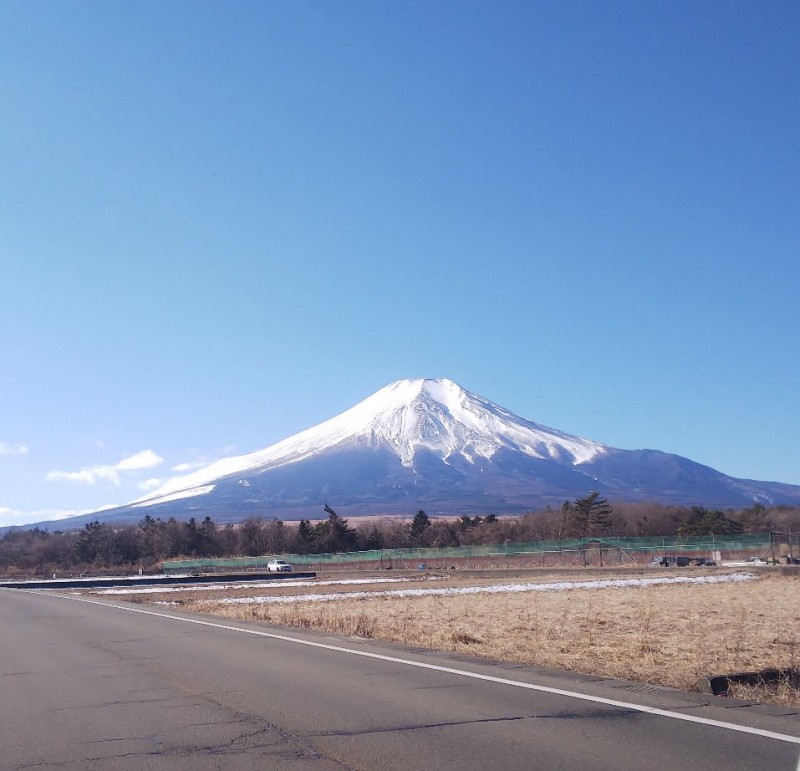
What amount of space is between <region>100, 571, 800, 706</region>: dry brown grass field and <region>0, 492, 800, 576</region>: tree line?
69.0 meters

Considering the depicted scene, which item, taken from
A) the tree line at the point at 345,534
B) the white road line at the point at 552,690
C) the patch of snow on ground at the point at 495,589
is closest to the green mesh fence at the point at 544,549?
the tree line at the point at 345,534

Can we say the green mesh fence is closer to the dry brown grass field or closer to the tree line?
the tree line

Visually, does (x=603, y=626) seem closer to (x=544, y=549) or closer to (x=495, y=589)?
(x=495, y=589)

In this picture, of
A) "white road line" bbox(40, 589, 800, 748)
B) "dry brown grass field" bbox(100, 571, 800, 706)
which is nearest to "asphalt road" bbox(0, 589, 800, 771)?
"white road line" bbox(40, 589, 800, 748)

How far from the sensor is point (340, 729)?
7.99m

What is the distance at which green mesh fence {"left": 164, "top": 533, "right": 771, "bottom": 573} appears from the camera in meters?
67.0

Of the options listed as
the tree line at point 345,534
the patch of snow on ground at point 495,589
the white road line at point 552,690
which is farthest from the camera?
the tree line at point 345,534

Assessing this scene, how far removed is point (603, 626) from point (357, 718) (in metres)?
11.5

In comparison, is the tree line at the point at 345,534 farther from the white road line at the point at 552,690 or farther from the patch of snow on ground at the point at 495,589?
the white road line at the point at 552,690

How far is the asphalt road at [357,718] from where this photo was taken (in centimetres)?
696

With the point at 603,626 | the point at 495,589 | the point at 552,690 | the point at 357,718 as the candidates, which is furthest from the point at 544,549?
the point at 357,718

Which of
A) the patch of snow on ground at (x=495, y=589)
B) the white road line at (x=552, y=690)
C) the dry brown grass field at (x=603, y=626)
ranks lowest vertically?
the patch of snow on ground at (x=495, y=589)

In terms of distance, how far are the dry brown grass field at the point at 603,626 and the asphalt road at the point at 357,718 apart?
1.56 m

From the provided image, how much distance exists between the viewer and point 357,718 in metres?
8.48
